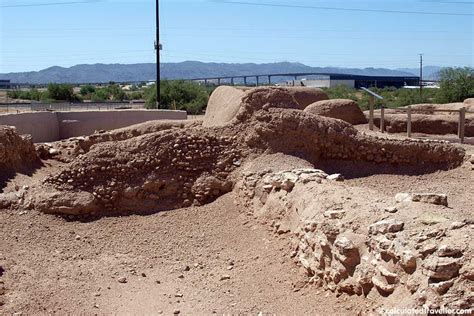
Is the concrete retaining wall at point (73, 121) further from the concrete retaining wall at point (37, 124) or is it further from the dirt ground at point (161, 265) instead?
the dirt ground at point (161, 265)

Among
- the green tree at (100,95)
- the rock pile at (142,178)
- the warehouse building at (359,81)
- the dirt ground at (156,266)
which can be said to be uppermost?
the warehouse building at (359,81)

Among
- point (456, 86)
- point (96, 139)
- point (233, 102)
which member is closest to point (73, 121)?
point (96, 139)

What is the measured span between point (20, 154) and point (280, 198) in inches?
351

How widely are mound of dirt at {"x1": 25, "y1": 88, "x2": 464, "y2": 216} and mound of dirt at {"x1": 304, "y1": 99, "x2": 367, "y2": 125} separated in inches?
330

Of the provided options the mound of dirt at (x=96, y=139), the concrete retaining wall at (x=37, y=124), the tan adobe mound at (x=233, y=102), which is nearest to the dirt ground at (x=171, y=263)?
the tan adobe mound at (x=233, y=102)

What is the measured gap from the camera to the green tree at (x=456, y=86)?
3366 centimetres

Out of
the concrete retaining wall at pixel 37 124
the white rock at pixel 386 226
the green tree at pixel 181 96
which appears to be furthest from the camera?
the green tree at pixel 181 96

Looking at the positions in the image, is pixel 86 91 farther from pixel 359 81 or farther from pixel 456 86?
pixel 456 86

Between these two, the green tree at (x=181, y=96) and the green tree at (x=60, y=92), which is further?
the green tree at (x=60, y=92)

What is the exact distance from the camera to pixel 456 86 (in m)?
34.2

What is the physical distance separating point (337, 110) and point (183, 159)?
10.8 m

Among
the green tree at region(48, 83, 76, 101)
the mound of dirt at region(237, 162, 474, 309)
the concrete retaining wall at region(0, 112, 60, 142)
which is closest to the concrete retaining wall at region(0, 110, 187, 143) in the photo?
the concrete retaining wall at region(0, 112, 60, 142)

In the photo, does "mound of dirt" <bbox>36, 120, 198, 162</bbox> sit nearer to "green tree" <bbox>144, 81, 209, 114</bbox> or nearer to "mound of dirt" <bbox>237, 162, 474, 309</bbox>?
"mound of dirt" <bbox>237, 162, 474, 309</bbox>

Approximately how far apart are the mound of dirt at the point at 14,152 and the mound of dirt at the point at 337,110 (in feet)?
30.3
